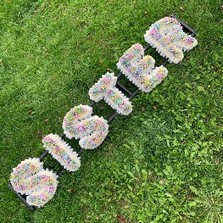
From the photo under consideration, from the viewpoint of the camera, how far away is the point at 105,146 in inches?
238

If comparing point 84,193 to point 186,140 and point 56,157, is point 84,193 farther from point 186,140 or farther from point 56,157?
point 186,140

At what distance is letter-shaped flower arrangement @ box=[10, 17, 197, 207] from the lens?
227 inches

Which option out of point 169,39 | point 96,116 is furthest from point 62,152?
point 169,39

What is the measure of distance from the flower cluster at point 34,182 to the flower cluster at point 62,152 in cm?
19

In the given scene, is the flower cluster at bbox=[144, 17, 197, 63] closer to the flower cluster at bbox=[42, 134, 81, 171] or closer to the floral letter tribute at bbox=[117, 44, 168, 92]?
the floral letter tribute at bbox=[117, 44, 168, 92]

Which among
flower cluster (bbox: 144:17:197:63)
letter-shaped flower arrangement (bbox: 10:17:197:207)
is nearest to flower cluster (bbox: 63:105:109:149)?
letter-shaped flower arrangement (bbox: 10:17:197:207)

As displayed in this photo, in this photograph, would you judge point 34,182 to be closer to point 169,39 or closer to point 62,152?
point 62,152

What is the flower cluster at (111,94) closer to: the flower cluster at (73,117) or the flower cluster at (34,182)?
the flower cluster at (73,117)

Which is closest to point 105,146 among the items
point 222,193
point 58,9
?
point 222,193

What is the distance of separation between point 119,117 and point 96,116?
1.16 feet

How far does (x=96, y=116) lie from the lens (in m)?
5.89

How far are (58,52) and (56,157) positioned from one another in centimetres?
139

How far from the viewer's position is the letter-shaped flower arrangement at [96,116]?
5.76 meters

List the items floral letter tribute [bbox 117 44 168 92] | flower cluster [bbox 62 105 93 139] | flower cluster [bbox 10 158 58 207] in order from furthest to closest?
floral letter tribute [bbox 117 44 168 92] < flower cluster [bbox 62 105 93 139] < flower cluster [bbox 10 158 58 207]
